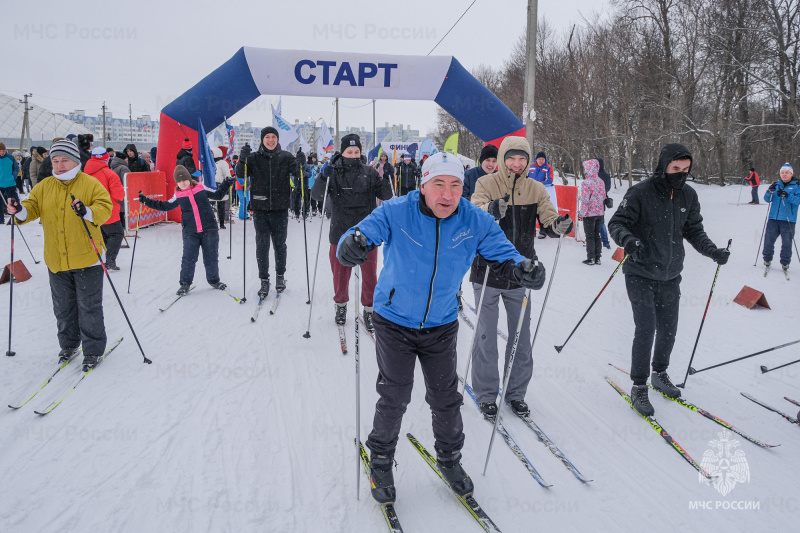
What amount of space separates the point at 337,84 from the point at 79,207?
645 centimetres

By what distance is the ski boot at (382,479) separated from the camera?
2.64 meters

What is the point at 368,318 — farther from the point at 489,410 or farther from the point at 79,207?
the point at 79,207

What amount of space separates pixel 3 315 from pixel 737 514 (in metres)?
7.27

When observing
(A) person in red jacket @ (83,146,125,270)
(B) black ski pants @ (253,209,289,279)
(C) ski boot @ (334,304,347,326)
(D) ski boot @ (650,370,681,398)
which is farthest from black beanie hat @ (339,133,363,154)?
(D) ski boot @ (650,370,681,398)

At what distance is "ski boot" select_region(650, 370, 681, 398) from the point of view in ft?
12.9

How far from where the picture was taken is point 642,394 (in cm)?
377

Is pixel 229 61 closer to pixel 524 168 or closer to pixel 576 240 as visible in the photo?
pixel 524 168

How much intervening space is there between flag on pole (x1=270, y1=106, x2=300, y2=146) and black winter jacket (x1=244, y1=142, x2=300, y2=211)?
7962 mm

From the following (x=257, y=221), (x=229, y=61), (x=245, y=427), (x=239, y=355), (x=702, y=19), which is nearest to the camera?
(x=245, y=427)

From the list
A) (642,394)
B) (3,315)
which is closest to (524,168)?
(642,394)

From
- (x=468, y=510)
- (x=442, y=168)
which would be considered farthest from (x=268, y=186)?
(x=468, y=510)

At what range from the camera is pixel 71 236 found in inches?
161

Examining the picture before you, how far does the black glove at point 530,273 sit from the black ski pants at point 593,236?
7.62m

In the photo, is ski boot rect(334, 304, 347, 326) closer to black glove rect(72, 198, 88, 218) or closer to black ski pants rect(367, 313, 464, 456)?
black glove rect(72, 198, 88, 218)
